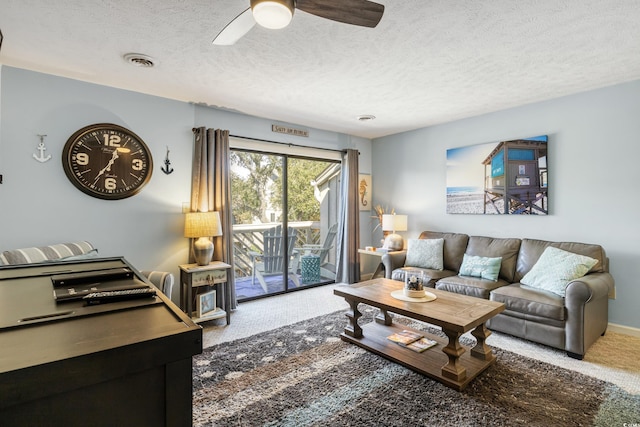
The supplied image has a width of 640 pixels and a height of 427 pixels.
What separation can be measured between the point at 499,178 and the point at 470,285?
1475mm

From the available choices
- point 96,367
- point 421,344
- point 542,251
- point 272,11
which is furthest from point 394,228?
point 96,367

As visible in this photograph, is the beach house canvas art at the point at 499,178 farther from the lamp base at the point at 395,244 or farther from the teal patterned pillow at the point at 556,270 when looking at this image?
the lamp base at the point at 395,244

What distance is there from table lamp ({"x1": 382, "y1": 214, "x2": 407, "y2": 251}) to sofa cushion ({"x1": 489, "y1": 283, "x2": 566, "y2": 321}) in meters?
1.56

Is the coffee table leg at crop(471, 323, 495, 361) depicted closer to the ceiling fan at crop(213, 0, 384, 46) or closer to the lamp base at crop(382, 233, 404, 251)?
the lamp base at crop(382, 233, 404, 251)

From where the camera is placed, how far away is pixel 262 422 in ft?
5.93

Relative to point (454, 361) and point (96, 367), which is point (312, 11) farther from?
point (454, 361)

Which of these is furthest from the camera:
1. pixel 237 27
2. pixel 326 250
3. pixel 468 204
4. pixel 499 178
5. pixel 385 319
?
pixel 326 250

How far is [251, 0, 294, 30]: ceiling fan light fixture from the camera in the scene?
147 cm

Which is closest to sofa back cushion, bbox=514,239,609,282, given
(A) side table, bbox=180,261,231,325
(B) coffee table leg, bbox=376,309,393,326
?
(B) coffee table leg, bbox=376,309,393,326

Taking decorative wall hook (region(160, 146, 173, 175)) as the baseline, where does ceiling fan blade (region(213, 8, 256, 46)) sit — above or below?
above

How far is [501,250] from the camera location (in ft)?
11.9

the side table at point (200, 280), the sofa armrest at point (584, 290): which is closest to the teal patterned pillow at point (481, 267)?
the sofa armrest at point (584, 290)

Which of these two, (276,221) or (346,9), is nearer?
(346,9)

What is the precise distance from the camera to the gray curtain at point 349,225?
5.01 meters
